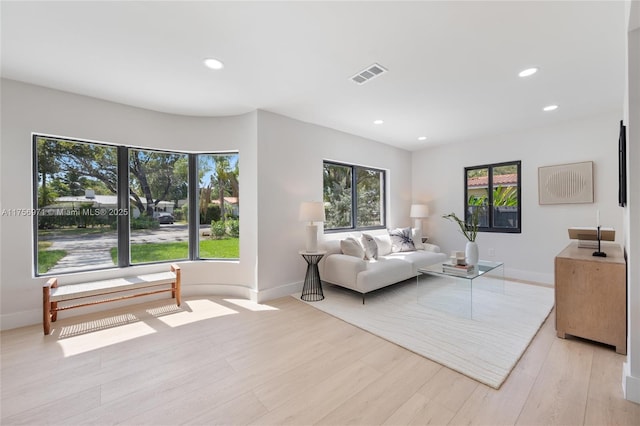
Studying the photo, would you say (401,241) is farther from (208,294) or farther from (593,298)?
(208,294)

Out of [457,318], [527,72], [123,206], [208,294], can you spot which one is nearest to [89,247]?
[123,206]

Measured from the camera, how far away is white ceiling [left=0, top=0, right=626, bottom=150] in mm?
1905

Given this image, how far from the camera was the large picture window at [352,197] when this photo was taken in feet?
15.8

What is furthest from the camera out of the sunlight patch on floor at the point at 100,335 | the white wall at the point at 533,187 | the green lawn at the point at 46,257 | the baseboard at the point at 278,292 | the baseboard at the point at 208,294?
the white wall at the point at 533,187

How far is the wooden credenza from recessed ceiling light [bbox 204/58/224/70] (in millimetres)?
3657

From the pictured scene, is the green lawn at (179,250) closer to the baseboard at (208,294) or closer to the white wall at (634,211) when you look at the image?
the baseboard at (208,294)

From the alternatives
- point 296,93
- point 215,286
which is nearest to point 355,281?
point 215,286

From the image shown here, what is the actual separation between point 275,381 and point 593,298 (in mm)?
2744

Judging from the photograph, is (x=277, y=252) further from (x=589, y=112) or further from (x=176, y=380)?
(x=589, y=112)

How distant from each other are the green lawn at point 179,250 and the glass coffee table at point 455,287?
2.69m

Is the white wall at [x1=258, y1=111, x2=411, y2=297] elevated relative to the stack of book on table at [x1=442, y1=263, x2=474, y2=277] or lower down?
elevated

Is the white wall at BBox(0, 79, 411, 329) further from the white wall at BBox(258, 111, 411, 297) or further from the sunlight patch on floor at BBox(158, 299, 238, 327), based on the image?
the sunlight patch on floor at BBox(158, 299, 238, 327)

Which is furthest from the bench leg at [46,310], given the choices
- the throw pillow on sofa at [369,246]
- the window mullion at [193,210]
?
the throw pillow on sofa at [369,246]

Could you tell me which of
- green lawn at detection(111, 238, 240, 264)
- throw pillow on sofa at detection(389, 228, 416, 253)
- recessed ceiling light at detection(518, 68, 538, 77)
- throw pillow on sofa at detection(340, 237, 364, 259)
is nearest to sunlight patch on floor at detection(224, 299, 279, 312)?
green lawn at detection(111, 238, 240, 264)
